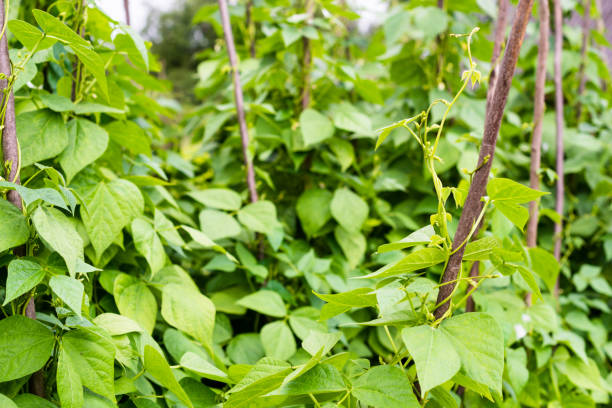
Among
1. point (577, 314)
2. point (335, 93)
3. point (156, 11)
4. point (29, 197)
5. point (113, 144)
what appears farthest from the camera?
point (156, 11)

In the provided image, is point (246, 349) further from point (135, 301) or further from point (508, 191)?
point (508, 191)

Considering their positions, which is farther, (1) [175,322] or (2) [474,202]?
(1) [175,322]

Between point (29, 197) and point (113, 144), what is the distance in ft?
1.42

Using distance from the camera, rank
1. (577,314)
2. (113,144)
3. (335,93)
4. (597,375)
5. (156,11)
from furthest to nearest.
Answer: (156,11) → (335,93) → (577,314) → (597,375) → (113,144)

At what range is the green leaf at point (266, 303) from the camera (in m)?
0.96

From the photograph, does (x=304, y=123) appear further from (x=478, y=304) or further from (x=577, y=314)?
(x=577, y=314)

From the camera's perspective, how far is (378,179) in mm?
1383

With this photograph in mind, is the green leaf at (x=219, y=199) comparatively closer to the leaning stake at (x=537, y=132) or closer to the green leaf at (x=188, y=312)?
the green leaf at (x=188, y=312)

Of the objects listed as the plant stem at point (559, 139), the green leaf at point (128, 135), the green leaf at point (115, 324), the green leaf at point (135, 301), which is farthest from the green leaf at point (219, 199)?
the plant stem at point (559, 139)

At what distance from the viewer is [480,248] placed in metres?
0.60

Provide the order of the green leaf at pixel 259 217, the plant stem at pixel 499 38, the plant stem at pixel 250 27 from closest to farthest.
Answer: the plant stem at pixel 499 38 → the green leaf at pixel 259 217 → the plant stem at pixel 250 27

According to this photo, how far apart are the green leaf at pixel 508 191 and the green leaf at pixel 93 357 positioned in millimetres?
518

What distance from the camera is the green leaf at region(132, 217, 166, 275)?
80 centimetres

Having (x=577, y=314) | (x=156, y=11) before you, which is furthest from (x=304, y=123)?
(x=156, y=11)
